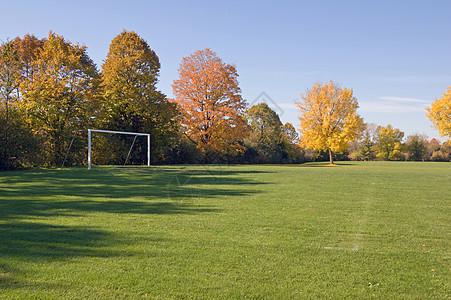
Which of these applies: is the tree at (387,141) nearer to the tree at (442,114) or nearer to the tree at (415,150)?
the tree at (415,150)

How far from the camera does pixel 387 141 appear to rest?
66000 mm

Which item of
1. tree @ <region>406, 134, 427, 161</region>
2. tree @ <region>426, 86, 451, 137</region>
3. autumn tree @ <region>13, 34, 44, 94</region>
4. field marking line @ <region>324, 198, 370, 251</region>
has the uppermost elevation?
autumn tree @ <region>13, 34, 44, 94</region>

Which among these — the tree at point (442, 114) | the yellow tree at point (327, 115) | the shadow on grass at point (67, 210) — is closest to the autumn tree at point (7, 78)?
the shadow on grass at point (67, 210)

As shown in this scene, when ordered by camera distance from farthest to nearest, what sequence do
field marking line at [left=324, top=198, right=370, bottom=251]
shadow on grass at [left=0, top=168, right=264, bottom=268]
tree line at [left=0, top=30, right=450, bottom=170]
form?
tree line at [left=0, top=30, right=450, bottom=170]
field marking line at [left=324, top=198, right=370, bottom=251]
shadow on grass at [left=0, top=168, right=264, bottom=268]

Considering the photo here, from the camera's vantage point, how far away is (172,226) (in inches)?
245

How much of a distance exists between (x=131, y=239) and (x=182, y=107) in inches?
1212

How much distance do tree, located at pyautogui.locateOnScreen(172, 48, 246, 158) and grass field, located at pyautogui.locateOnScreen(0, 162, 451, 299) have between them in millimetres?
26648

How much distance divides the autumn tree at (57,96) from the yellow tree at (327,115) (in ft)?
74.6

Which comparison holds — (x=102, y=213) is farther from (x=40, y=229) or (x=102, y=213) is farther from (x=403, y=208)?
(x=403, y=208)

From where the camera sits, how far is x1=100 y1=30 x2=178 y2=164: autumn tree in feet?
96.1

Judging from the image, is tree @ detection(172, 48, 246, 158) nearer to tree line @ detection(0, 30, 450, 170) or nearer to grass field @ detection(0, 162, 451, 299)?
tree line @ detection(0, 30, 450, 170)

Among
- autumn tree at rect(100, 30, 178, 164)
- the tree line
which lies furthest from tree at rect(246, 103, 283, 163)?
autumn tree at rect(100, 30, 178, 164)

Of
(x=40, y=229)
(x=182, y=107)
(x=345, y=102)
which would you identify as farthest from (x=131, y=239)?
(x=345, y=102)

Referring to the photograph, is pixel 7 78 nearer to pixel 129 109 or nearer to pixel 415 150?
pixel 129 109
